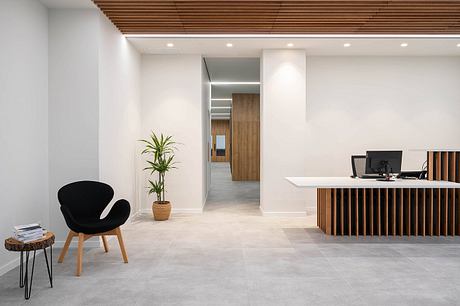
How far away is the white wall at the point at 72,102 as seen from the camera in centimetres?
509

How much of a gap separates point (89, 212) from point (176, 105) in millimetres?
3516

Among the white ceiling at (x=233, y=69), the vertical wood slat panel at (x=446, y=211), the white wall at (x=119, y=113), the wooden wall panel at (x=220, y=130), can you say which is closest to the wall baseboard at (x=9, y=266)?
the white wall at (x=119, y=113)

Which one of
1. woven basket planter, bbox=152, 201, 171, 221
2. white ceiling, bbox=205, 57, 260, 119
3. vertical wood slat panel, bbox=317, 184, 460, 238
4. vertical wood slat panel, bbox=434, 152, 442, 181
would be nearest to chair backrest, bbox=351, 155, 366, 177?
vertical wood slat panel, bbox=317, 184, 460, 238

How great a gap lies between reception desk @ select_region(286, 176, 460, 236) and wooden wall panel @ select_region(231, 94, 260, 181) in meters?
8.27

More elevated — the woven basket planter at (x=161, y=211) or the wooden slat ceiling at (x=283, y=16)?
the wooden slat ceiling at (x=283, y=16)

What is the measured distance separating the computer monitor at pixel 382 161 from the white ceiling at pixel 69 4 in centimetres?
471

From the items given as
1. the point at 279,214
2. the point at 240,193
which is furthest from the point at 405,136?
the point at 240,193

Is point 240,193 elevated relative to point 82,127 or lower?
lower

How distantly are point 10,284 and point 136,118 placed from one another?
4.08m

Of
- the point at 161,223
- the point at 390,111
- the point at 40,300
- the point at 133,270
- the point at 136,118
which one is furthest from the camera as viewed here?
the point at 390,111

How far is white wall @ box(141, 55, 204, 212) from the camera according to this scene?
301 inches

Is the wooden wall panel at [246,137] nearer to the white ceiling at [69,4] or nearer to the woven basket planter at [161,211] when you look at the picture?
the woven basket planter at [161,211]

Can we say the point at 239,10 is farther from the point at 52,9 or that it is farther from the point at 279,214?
the point at 279,214

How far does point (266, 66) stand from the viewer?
7352mm
